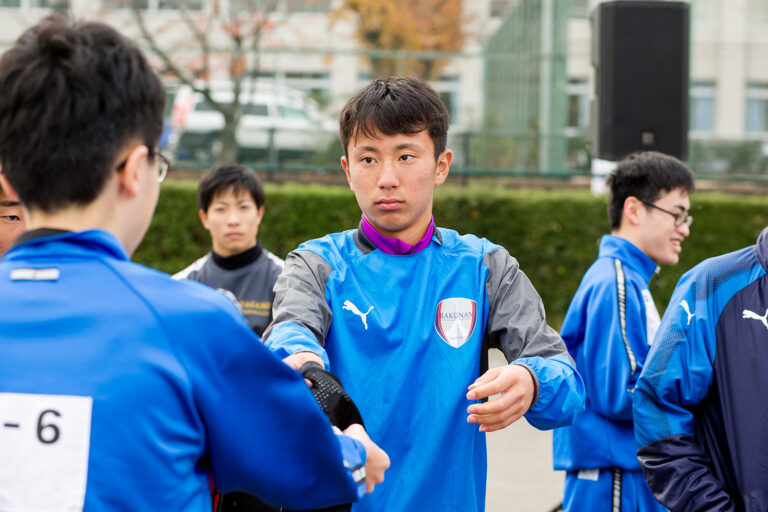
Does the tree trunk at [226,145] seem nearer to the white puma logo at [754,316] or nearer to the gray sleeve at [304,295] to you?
the gray sleeve at [304,295]

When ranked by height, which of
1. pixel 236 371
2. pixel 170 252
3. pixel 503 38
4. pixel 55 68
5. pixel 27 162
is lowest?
pixel 170 252

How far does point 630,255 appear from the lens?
408 centimetres

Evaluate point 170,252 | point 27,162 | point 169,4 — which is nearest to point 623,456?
point 27,162

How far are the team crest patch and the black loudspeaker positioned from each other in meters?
4.80

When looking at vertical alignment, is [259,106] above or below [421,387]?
above

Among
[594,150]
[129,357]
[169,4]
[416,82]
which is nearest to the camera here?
[129,357]

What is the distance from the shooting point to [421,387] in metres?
2.45

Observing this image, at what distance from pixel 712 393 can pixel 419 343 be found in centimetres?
91

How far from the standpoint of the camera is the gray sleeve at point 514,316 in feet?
7.71

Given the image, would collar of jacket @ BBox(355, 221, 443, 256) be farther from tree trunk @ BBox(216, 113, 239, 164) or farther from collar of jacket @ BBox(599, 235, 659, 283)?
tree trunk @ BBox(216, 113, 239, 164)

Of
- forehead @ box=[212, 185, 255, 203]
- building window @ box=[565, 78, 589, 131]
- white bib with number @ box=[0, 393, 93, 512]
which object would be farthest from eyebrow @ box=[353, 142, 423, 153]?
building window @ box=[565, 78, 589, 131]

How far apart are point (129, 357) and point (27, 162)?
0.38 metres

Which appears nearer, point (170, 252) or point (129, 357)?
point (129, 357)

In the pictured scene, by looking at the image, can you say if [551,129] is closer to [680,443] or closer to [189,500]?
[680,443]
